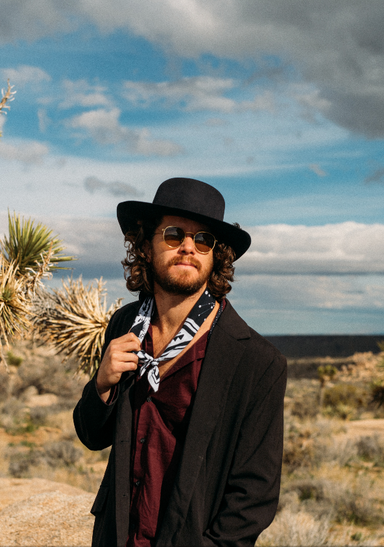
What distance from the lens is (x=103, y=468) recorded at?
1158 centimetres

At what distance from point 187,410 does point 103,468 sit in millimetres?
10194

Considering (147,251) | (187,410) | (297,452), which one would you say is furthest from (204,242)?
(297,452)

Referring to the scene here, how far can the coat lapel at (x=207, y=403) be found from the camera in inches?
87.9

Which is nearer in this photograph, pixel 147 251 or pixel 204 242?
pixel 204 242

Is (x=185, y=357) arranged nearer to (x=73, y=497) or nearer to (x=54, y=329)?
(x=73, y=497)

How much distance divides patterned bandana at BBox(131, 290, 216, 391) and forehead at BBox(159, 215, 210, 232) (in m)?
0.37

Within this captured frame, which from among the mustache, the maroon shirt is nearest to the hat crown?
the mustache

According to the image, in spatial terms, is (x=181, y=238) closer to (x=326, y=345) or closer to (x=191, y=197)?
(x=191, y=197)

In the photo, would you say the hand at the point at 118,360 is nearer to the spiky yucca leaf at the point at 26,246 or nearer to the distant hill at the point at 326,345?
the spiky yucca leaf at the point at 26,246

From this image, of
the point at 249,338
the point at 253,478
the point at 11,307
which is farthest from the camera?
the point at 11,307

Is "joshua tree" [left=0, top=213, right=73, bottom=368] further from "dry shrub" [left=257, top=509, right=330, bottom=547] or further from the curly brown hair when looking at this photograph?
"dry shrub" [left=257, top=509, right=330, bottom=547]

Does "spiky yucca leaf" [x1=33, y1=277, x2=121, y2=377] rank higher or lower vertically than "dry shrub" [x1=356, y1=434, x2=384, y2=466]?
higher

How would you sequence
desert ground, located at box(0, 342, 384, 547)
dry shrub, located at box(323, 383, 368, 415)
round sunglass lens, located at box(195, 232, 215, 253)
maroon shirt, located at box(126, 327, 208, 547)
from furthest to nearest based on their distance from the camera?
dry shrub, located at box(323, 383, 368, 415), desert ground, located at box(0, 342, 384, 547), round sunglass lens, located at box(195, 232, 215, 253), maroon shirt, located at box(126, 327, 208, 547)

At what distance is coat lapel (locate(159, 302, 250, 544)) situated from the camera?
223cm
